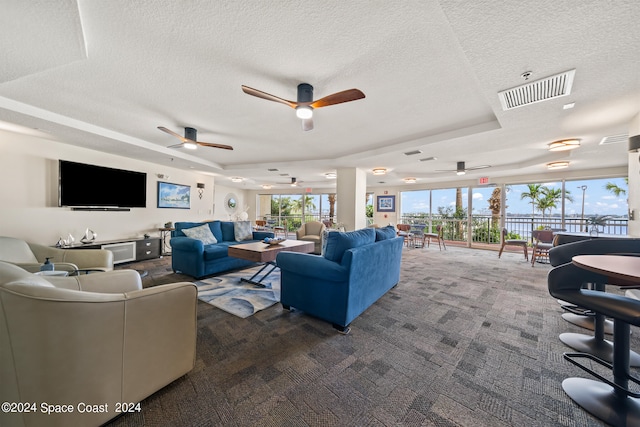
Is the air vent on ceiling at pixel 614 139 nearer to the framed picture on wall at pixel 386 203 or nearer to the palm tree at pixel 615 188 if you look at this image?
the palm tree at pixel 615 188

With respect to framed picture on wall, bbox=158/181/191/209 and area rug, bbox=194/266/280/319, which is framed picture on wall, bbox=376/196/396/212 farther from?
framed picture on wall, bbox=158/181/191/209

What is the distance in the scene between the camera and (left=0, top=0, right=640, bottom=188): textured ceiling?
1.48 m

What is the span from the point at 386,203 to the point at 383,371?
8.24m

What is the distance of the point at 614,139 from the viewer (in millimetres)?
3635

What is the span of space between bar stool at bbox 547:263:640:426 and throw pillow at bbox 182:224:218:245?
480 centimetres

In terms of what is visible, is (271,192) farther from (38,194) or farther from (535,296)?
(535,296)

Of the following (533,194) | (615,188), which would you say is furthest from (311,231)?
(615,188)

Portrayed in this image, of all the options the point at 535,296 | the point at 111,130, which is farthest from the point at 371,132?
the point at 111,130

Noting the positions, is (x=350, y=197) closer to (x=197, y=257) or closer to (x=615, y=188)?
(x=197, y=257)

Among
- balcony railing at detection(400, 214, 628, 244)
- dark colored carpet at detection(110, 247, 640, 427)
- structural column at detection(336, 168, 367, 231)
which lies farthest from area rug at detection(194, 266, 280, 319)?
balcony railing at detection(400, 214, 628, 244)

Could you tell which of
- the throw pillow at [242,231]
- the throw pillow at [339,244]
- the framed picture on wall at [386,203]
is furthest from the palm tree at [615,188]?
the throw pillow at [242,231]

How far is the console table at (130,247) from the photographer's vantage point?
14.0 ft

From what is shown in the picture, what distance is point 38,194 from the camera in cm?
384

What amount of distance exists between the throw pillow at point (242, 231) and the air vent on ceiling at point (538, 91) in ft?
15.5
